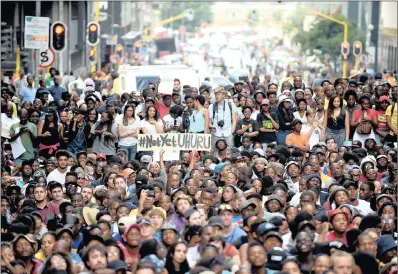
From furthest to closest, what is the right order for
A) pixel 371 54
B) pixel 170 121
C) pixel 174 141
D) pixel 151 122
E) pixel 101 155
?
pixel 371 54 → pixel 170 121 → pixel 151 122 → pixel 101 155 → pixel 174 141

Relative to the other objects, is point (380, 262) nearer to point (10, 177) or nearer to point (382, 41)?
point (10, 177)

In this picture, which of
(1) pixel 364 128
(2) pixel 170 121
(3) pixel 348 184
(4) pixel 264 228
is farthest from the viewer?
(2) pixel 170 121

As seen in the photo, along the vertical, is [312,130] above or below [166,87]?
below

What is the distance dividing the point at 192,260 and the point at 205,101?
10728 millimetres

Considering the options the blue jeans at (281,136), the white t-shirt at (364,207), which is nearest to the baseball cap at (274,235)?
the white t-shirt at (364,207)

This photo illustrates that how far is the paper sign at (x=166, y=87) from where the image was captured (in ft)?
97.3

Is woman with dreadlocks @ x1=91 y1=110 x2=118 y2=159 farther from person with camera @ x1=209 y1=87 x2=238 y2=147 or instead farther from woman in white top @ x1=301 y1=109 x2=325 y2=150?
woman in white top @ x1=301 y1=109 x2=325 y2=150

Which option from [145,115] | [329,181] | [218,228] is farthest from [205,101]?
[218,228]

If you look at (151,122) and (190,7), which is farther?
(190,7)

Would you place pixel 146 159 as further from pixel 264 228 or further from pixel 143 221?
pixel 264 228

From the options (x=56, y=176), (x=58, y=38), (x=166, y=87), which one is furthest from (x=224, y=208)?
(x=58, y=38)

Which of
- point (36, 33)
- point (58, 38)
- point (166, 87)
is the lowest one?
point (166, 87)

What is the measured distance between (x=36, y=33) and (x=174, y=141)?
37.6 ft

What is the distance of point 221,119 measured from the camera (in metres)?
25.5
